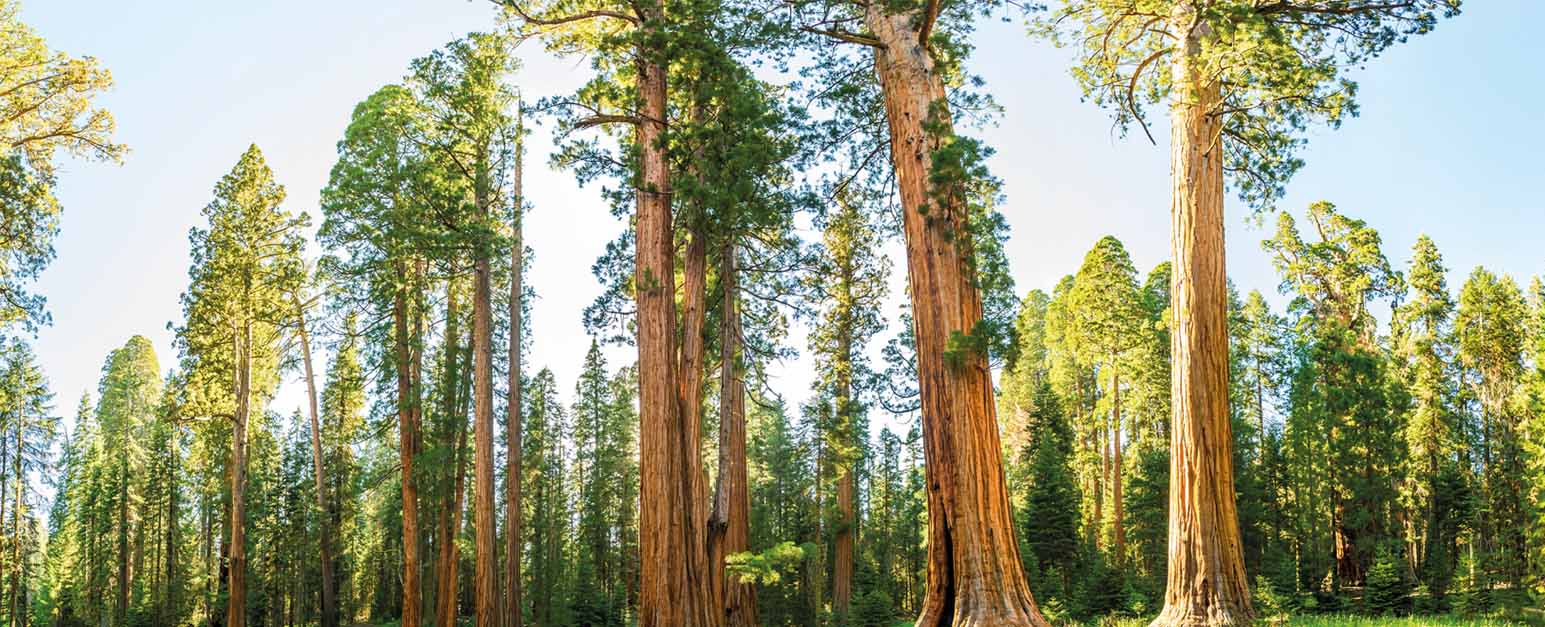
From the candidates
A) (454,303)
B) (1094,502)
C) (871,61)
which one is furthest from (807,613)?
(871,61)

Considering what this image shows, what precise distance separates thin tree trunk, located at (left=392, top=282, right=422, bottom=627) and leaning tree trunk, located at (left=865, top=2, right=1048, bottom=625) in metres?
13.5

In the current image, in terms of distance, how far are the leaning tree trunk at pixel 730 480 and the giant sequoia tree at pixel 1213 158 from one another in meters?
6.21

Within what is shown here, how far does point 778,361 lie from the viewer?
16.4 meters

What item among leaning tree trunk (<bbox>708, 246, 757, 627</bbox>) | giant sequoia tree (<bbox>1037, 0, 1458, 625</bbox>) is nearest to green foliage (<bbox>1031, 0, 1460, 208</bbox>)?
giant sequoia tree (<bbox>1037, 0, 1458, 625</bbox>)

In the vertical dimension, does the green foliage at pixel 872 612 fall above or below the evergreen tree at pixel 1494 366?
below

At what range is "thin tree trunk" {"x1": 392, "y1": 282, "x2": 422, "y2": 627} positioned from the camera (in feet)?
62.0

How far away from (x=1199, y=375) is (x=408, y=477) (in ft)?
50.5

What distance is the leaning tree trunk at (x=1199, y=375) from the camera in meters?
8.77

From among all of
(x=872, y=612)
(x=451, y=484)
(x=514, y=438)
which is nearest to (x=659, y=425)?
(x=514, y=438)

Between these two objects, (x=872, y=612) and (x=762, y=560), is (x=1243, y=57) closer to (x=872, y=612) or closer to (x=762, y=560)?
(x=762, y=560)

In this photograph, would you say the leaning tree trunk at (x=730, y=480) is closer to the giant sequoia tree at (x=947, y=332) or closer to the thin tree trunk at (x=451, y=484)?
the giant sequoia tree at (x=947, y=332)

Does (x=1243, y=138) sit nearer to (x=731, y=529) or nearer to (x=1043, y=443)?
(x=731, y=529)

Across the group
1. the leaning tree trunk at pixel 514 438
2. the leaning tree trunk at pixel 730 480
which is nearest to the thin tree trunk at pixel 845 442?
the leaning tree trunk at pixel 730 480

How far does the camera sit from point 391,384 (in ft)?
67.1
